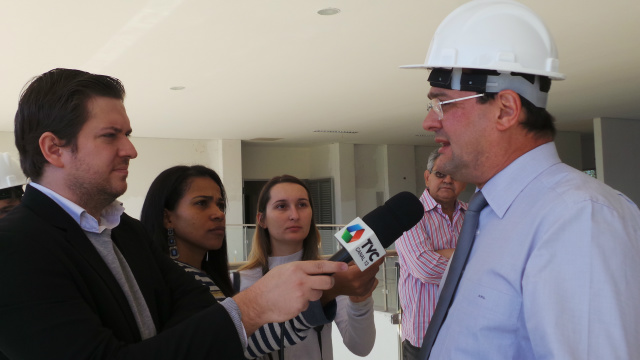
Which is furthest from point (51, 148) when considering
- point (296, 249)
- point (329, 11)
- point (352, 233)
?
point (329, 11)

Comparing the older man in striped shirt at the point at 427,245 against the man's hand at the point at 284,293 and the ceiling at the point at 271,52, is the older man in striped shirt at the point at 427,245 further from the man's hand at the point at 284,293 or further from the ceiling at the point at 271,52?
the ceiling at the point at 271,52

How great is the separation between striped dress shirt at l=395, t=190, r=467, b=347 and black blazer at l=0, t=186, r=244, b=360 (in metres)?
2.28

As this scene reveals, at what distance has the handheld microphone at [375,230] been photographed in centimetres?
156

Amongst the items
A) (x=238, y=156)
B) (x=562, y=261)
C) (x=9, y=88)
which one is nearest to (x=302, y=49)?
(x=9, y=88)

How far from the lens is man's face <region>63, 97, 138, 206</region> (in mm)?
1410

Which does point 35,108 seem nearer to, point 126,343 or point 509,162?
point 126,343

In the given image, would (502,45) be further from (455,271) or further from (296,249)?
(296,249)

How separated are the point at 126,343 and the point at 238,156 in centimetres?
1584

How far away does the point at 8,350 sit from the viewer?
1.19 metres

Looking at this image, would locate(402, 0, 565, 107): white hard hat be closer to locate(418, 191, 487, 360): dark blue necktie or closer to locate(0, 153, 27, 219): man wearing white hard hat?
locate(418, 191, 487, 360): dark blue necktie

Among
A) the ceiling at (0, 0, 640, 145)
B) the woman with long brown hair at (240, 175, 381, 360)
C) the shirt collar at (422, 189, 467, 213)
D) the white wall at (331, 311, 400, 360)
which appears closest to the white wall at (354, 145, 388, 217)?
the ceiling at (0, 0, 640, 145)

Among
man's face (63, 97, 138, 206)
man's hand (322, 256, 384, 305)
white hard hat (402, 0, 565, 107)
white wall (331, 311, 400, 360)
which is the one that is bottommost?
white wall (331, 311, 400, 360)

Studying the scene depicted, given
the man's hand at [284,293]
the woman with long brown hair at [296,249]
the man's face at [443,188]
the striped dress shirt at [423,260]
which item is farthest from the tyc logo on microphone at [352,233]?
the man's face at [443,188]

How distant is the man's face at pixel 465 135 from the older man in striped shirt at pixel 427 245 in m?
2.08
